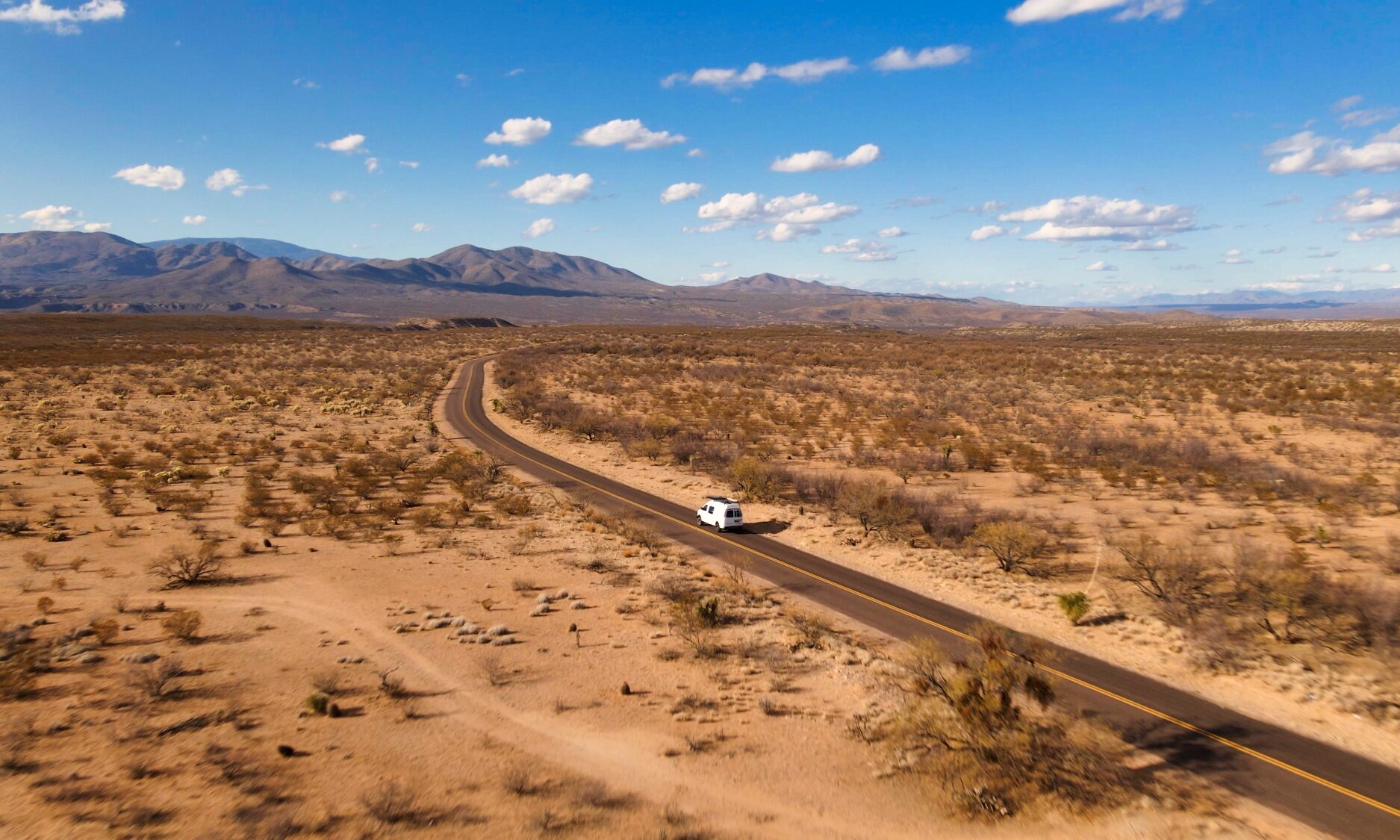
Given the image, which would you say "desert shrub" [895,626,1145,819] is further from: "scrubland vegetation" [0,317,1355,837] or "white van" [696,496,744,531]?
"white van" [696,496,744,531]

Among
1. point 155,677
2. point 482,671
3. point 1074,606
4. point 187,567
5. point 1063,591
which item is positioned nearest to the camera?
point 155,677

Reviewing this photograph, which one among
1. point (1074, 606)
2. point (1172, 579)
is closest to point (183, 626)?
point (1074, 606)

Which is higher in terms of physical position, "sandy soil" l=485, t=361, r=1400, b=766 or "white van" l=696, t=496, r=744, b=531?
"white van" l=696, t=496, r=744, b=531

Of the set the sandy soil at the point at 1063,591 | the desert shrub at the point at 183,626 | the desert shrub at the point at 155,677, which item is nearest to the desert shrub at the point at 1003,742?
the sandy soil at the point at 1063,591

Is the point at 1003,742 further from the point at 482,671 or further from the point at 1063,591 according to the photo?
the point at 482,671

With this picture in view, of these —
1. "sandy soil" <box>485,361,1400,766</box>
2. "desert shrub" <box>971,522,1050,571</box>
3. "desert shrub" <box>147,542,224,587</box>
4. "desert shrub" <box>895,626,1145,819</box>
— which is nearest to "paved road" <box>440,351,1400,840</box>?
"sandy soil" <box>485,361,1400,766</box>

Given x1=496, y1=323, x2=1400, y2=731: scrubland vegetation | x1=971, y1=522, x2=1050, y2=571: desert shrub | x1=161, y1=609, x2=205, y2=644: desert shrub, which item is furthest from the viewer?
x1=971, y1=522, x2=1050, y2=571: desert shrub
